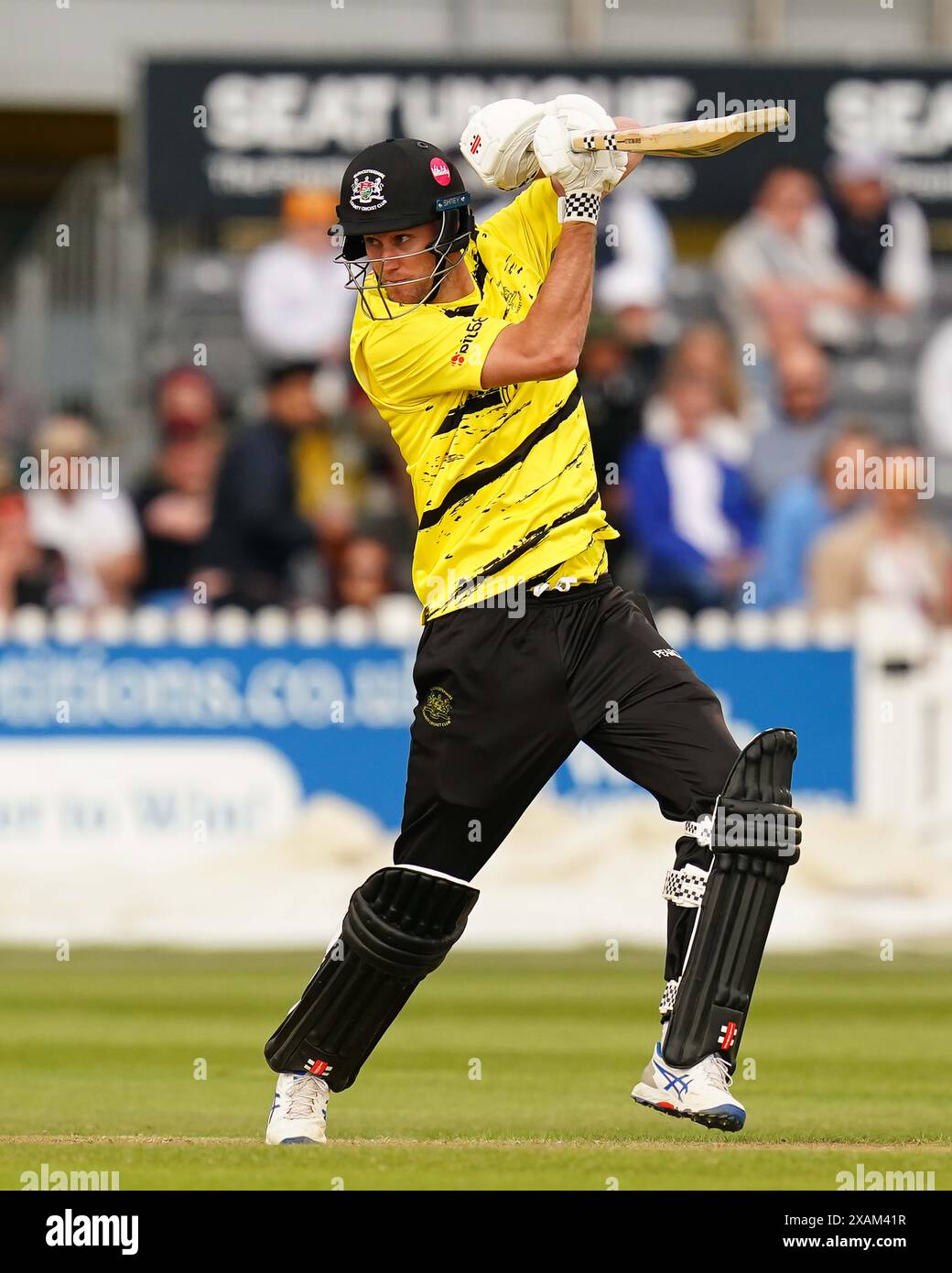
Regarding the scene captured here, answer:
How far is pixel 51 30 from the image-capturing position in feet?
61.2

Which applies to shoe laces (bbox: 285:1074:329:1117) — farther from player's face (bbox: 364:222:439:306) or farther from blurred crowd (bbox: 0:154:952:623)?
blurred crowd (bbox: 0:154:952:623)

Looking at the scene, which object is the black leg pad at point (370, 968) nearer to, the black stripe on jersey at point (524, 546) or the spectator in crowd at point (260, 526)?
the black stripe on jersey at point (524, 546)

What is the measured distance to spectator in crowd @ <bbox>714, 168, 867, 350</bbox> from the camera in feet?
49.1

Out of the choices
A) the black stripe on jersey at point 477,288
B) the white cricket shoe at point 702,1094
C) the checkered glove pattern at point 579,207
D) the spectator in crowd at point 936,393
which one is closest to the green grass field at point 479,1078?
the white cricket shoe at point 702,1094

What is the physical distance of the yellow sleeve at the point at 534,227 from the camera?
6160mm

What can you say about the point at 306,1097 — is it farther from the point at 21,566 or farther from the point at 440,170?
the point at 21,566

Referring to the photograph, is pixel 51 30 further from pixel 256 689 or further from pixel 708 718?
pixel 708 718

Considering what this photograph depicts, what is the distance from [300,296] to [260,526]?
200cm

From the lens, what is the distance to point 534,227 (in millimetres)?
6184

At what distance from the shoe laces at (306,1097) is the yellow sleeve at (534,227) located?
217cm

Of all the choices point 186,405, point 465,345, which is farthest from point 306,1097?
point 186,405

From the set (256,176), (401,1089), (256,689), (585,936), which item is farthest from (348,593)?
(401,1089)

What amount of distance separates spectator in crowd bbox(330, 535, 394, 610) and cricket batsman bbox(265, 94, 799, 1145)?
6.80 metres

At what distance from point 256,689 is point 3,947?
72.0 inches
